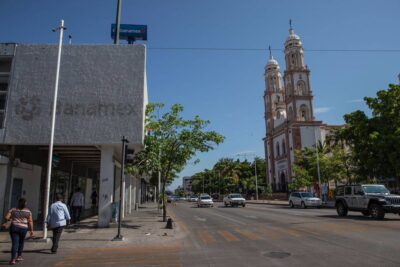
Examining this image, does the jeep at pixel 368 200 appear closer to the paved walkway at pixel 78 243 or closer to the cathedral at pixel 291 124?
the paved walkway at pixel 78 243

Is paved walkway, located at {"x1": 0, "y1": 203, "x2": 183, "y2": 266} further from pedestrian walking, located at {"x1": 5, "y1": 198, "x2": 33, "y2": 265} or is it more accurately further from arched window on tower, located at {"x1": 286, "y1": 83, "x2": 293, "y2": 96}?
arched window on tower, located at {"x1": 286, "y1": 83, "x2": 293, "y2": 96}

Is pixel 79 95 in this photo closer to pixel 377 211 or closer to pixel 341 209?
pixel 377 211

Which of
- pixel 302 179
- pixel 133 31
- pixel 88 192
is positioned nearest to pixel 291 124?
pixel 302 179

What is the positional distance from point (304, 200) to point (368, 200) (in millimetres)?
17105

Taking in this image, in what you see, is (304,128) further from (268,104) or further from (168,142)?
(168,142)

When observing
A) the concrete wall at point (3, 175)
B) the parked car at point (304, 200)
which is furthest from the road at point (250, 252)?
the parked car at point (304, 200)

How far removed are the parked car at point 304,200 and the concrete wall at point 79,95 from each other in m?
25.1

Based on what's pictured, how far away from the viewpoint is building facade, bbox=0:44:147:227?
15.5m

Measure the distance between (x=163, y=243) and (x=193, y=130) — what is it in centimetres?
876

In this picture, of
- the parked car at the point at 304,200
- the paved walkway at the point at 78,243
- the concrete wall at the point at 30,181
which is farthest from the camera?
the parked car at the point at 304,200

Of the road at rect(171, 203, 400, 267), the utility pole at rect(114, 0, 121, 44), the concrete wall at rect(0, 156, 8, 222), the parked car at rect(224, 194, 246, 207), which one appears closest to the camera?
the road at rect(171, 203, 400, 267)

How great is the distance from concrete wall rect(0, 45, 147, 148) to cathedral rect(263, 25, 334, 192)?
47.3m

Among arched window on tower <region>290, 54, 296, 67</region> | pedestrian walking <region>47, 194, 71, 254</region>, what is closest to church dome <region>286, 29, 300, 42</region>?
arched window on tower <region>290, 54, 296, 67</region>

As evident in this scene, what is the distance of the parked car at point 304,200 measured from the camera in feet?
116
